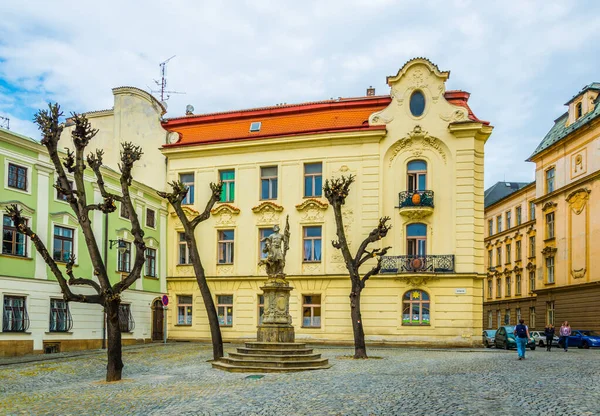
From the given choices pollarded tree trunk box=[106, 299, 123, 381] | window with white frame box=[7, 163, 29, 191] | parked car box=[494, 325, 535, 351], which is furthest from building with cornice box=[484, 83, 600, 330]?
window with white frame box=[7, 163, 29, 191]

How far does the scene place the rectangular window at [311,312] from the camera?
114ft

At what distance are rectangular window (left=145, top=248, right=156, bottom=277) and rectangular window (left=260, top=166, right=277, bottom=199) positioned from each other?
21.7 feet

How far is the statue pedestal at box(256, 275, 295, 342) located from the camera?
70.0 ft

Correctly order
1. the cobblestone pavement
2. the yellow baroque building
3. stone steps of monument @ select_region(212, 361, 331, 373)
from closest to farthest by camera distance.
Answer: the cobblestone pavement → stone steps of monument @ select_region(212, 361, 331, 373) → the yellow baroque building

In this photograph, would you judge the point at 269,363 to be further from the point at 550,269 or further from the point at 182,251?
the point at 550,269

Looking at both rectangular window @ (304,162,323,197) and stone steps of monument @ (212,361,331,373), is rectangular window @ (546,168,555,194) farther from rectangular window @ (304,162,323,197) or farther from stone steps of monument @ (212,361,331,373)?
stone steps of monument @ (212,361,331,373)

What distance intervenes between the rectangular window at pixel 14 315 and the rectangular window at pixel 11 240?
1.74 metres

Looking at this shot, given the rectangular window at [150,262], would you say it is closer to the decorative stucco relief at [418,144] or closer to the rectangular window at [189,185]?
the rectangular window at [189,185]

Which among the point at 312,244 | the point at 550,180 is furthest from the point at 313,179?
the point at 550,180

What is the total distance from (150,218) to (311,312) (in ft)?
32.8

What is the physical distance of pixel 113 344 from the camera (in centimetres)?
1777

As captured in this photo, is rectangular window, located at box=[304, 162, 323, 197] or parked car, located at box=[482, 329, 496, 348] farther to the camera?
parked car, located at box=[482, 329, 496, 348]

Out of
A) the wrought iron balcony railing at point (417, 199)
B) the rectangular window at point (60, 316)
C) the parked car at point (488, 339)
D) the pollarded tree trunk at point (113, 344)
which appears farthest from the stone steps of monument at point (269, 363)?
the parked car at point (488, 339)

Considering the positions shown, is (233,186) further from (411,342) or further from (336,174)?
(411,342)
